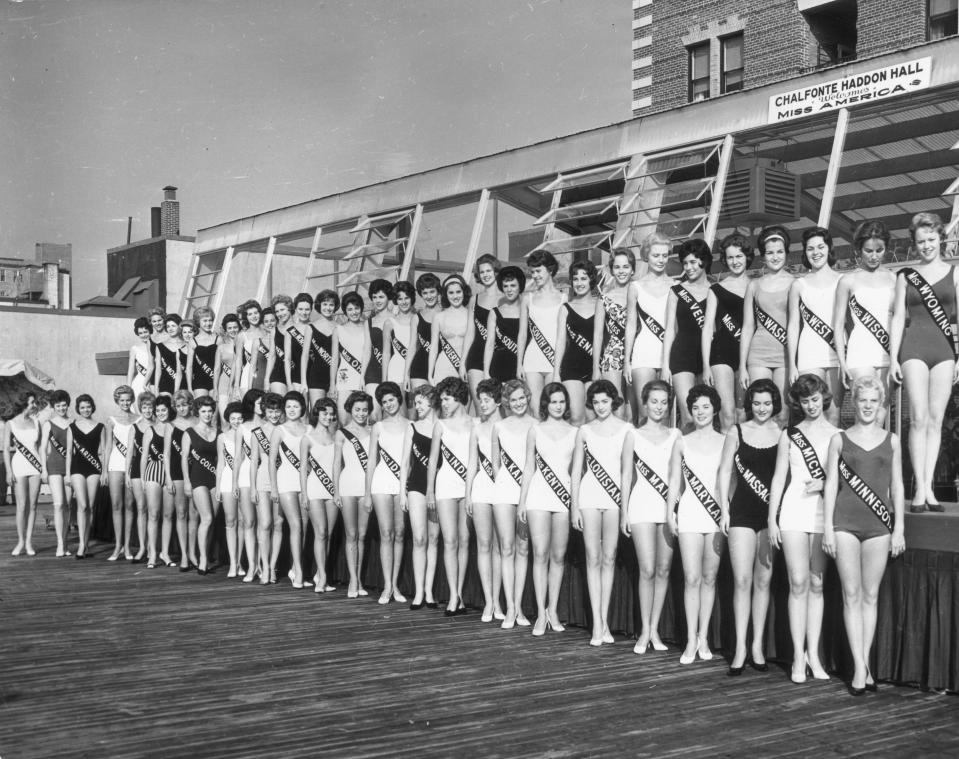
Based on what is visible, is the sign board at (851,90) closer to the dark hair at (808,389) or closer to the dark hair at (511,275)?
the dark hair at (511,275)

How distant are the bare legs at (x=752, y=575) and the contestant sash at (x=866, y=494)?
0.58 m

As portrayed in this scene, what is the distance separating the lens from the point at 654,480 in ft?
21.2

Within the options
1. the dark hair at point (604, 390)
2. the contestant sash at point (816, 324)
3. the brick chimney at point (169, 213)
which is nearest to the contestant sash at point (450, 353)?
the dark hair at point (604, 390)

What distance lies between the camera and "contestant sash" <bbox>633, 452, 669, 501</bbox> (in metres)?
6.46

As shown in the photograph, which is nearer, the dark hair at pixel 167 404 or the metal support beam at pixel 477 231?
the dark hair at pixel 167 404

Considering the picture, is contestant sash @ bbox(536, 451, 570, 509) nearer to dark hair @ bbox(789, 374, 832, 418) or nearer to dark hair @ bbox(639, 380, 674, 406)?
dark hair @ bbox(639, 380, 674, 406)

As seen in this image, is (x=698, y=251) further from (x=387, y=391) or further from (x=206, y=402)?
(x=206, y=402)

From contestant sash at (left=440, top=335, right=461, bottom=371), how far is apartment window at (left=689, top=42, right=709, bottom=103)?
1444 centimetres

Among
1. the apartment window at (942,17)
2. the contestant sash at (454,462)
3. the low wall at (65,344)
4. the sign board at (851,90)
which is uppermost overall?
the apartment window at (942,17)

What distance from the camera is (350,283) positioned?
14.0m

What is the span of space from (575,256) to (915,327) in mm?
5413

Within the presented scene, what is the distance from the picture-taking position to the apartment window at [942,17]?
57.8 ft

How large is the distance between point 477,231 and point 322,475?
188 inches

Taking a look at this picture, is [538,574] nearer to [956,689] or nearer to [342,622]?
[342,622]
